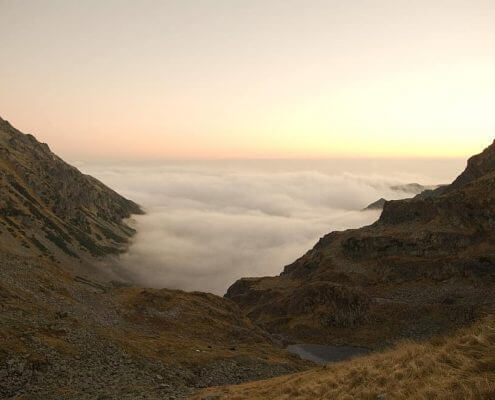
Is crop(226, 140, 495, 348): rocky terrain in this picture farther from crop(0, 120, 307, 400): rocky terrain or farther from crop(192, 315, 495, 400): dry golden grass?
crop(192, 315, 495, 400): dry golden grass

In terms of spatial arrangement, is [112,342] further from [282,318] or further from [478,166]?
[478,166]

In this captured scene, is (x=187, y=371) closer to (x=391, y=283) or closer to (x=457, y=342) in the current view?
(x=457, y=342)

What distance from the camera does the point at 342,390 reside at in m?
23.4

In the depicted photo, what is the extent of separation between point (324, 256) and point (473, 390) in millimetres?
151748

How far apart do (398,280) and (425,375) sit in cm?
12716

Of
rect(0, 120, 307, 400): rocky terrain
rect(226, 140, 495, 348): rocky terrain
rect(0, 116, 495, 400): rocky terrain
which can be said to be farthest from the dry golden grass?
rect(226, 140, 495, 348): rocky terrain

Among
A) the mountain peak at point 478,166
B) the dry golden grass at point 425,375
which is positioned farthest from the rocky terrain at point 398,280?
the dry golden grass at point 425,375

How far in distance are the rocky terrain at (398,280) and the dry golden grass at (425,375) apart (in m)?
94.1

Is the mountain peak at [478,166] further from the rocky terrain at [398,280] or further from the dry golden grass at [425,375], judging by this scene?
the dry golden grass at [425,375]

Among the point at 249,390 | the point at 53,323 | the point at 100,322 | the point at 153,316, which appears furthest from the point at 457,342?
the point at 153,316

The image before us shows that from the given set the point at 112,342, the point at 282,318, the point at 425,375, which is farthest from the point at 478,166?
the point at 425,375

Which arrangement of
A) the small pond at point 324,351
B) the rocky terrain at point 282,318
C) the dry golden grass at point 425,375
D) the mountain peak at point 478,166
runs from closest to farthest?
the dry golden grass at point 425,375, the rocky terrain at point 282,318, the small pond at point 324,351, the mountain peak at point 478,166

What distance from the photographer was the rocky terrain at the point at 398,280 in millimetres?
118350

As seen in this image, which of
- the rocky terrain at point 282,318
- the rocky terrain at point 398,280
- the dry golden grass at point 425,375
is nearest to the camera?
the dry golden grass at point 425,375
